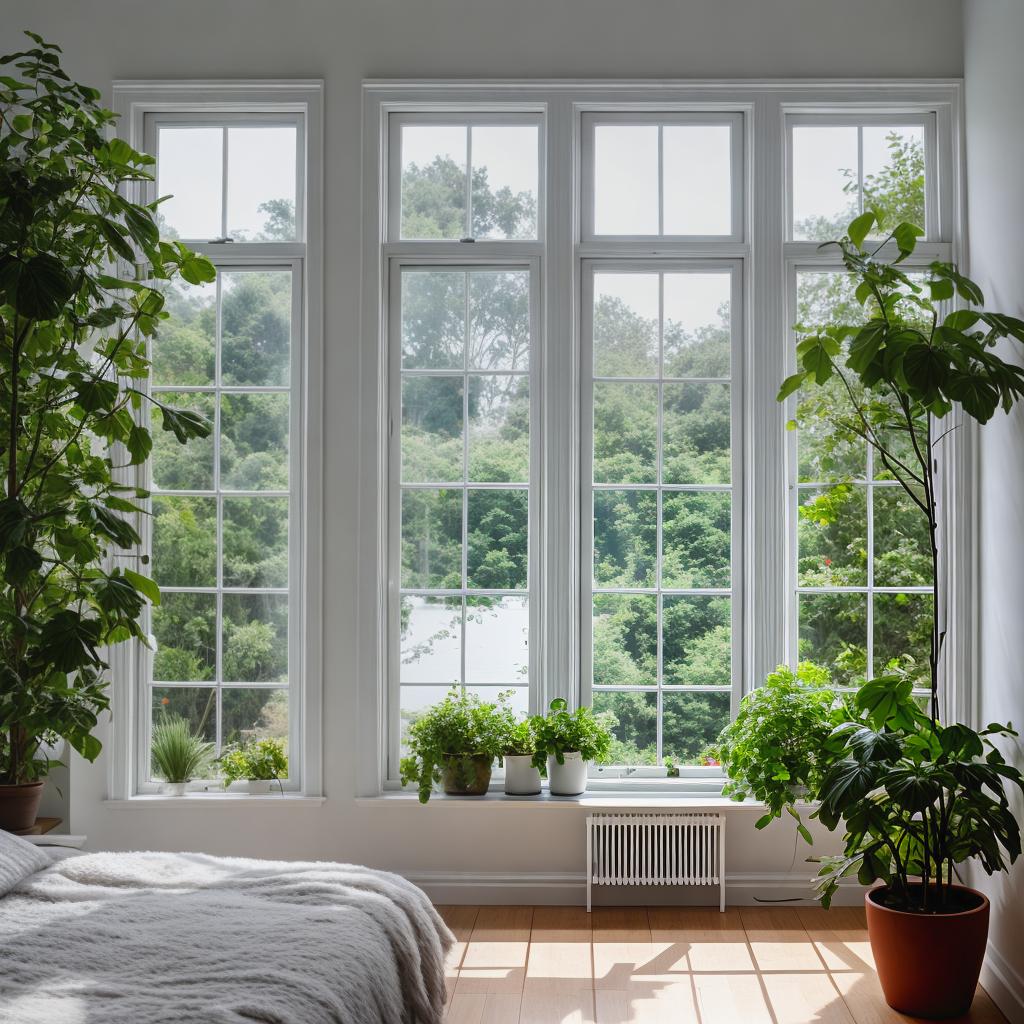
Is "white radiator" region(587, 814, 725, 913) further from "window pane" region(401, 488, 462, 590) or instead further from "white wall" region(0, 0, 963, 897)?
"window pane" region(401, 488, 462, 590)

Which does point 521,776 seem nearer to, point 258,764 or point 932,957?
point 258,764

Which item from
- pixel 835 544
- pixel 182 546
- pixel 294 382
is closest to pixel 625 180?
pixel 294 382

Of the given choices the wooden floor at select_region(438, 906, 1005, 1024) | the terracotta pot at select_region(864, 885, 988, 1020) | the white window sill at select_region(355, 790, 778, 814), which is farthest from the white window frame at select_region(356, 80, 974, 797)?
the terracotta pot at select_region(864, 885, 988, 1020)

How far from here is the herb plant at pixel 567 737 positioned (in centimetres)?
377

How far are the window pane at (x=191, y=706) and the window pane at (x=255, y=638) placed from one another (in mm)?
121

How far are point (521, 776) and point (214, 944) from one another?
75.8 inches

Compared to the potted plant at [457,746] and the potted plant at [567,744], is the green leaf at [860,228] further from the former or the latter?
the potted plant at [457,746]

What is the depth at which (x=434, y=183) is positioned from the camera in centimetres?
404

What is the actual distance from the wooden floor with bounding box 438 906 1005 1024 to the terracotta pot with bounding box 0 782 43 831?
149cm

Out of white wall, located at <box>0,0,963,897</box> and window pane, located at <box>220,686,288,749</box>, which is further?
window pane, located at <box>220,686,288,749</box>

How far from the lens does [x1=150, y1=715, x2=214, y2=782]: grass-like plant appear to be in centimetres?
392

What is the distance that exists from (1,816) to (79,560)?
0.94m

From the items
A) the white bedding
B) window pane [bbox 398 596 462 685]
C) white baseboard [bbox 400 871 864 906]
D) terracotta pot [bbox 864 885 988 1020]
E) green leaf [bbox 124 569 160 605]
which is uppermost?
green leaf [bbox 124 569 160 605]

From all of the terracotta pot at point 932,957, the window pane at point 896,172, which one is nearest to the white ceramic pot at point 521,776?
the terracotta pot at point 932,957
